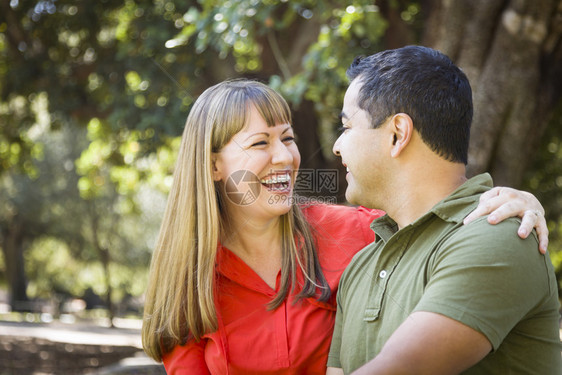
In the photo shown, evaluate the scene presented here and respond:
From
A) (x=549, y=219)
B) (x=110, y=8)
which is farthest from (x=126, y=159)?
(x=549, y=219)

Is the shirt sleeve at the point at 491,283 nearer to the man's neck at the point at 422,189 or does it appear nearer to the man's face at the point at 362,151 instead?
the man's neck at the point at 422,189

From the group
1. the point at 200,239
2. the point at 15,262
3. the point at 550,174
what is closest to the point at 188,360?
the point at 200,239

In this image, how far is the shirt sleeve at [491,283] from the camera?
1631 millimetres

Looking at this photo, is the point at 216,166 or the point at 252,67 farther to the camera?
the point at 252,67

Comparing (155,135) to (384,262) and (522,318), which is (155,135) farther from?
(522,318)

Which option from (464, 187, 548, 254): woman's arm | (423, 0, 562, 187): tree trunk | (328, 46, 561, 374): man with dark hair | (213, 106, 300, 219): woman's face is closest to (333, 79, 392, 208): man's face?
(328, 46, 561, 374): man with dark hair

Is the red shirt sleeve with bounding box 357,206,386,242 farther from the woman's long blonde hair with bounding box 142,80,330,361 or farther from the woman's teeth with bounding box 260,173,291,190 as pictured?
the woman's teeth with bounding box 260,173,291,190

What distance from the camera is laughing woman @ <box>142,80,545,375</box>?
2.76 metres

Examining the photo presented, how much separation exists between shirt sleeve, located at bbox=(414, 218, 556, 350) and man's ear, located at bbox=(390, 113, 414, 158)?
408 mm

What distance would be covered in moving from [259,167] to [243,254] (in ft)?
1.47

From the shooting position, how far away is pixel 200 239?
2930 millimetres

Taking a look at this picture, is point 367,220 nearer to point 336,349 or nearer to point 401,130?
point 336,349

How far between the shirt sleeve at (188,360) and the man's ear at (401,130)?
138 centimetres

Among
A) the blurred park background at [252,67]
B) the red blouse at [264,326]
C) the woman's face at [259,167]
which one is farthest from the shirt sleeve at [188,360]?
the blurred park background at [252,67]
